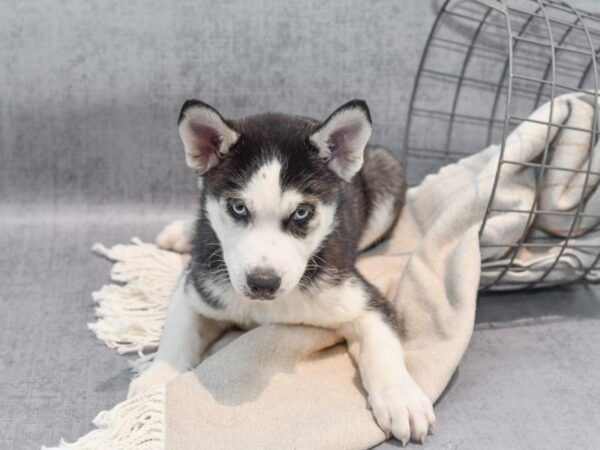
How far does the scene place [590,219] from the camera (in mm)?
2932

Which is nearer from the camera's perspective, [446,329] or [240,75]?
[446,329]

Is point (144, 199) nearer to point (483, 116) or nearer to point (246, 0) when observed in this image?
point (246, 0)

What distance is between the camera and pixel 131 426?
88.0 inches

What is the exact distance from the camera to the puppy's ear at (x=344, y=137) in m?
2.21

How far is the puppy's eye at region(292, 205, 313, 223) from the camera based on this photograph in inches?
87.6

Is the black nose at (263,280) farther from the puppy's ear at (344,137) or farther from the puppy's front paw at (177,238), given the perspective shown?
the puppy's front paw at (177,238)

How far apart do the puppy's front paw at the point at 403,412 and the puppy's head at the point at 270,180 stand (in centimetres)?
46

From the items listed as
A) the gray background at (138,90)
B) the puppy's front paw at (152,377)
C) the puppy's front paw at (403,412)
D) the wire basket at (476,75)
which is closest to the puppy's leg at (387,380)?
the puppy's front paw at (403,412)

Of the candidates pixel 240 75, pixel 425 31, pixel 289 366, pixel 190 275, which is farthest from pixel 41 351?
pixel 425 31

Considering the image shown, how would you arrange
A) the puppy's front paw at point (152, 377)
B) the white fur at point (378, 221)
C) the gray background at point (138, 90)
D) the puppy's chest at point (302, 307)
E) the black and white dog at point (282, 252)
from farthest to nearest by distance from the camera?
the gray background at point (138, 90) < the white fur at point (378, 221) < the puppy's chest at point (302, 307) < the puppy's front paw at point (152, 377) < the black and white dog at point (282, 252)

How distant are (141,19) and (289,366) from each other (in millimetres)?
1929

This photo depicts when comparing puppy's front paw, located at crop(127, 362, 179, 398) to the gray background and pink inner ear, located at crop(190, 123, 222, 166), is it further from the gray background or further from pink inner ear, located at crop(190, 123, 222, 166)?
the gray background

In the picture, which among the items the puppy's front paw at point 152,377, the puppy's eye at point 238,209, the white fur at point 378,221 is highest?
the puppy's eye at point 238,209

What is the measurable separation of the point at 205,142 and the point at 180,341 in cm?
68
